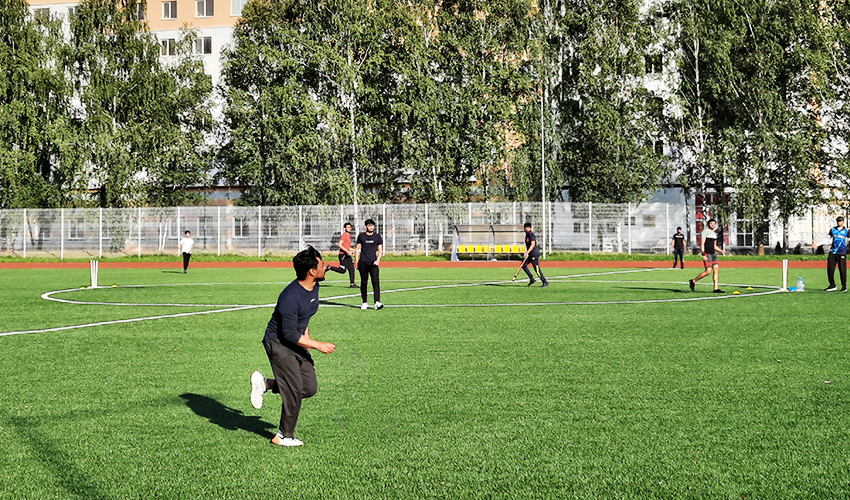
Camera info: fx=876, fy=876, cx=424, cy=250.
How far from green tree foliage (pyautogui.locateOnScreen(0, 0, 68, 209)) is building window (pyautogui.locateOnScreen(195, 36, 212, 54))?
44.4 feet

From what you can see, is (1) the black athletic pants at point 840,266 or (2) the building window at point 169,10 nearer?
(1) the black athletic pants at point 840,266

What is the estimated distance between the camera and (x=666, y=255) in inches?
1805

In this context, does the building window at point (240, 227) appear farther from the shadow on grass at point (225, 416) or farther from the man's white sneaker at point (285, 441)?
the man's white sneaker at point (285, 441)

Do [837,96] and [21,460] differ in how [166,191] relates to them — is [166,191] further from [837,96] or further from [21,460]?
[21,460]

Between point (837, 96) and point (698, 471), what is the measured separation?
48.2 meters

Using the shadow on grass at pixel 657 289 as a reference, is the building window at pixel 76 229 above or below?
above

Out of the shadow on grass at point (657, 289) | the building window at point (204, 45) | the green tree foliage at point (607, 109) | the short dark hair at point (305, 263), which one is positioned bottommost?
the shadow on grass at point (657, 289)

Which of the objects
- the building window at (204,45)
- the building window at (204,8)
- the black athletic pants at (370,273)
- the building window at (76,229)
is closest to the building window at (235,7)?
the building window at (204,8)

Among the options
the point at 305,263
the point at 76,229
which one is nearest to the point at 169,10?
the point at 76,229

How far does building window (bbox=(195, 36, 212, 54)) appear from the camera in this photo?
6575 cm

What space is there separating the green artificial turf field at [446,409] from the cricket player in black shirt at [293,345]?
28 centimetres

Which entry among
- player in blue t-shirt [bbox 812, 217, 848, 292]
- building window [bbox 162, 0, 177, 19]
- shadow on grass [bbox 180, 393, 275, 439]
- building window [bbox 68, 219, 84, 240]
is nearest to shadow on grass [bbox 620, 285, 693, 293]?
player in blue t-shirt [bbox 812, 217, 848, 292]

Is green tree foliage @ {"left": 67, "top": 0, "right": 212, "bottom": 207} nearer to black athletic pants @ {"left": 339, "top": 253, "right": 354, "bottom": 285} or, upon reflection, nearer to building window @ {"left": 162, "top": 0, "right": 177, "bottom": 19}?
building window @ {"left": 162, "top": 0, "right": 177, "bottom": 19}

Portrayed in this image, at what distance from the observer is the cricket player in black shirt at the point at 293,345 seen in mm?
6270
